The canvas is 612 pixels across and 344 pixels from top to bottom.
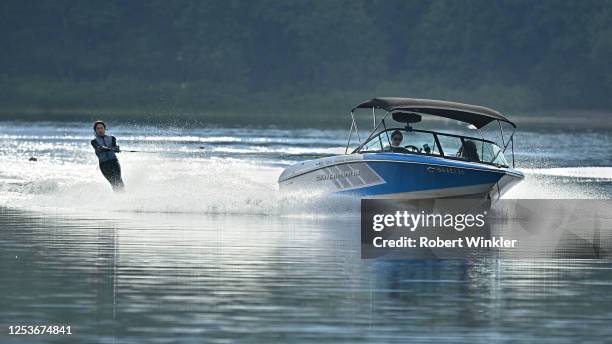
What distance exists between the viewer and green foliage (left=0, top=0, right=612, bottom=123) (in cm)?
11469

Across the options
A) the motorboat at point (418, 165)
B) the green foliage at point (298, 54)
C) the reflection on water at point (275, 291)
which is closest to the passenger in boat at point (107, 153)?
the motorboat at point (418, 165)

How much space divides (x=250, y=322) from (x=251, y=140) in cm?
4653

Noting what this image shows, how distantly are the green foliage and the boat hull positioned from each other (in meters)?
82.4

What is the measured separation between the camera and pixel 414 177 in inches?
1078

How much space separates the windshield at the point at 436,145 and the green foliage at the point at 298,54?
271ft

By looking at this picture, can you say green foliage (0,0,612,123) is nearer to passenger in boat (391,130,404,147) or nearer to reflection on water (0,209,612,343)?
passenger in boat (391,130,404,147)

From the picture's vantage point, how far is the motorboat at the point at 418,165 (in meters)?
27.2

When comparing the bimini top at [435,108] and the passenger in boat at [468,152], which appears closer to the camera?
the passenger in boat at [468,152]

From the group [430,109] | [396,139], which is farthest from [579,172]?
[396,139]

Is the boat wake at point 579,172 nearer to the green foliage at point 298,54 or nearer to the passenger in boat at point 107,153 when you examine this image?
the passenger in boat at point 107,153

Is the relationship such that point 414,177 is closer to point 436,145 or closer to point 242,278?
point 436,145

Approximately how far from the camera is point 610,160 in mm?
51031

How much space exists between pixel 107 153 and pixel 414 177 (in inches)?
233

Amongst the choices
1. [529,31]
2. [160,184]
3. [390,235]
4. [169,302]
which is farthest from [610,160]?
[529,31]
